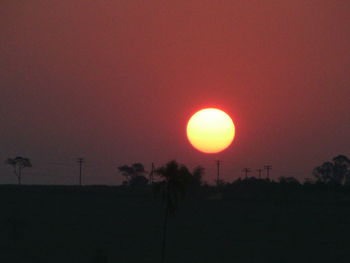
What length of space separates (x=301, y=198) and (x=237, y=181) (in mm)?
30194

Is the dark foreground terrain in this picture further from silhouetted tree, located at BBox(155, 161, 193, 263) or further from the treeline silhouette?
silhouetted tree, located at BBox(155, 161, 193, 263)

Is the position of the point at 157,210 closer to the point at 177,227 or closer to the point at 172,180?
the point at 177,227

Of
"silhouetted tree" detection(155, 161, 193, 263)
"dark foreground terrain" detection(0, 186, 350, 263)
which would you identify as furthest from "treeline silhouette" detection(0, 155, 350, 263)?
"silhouetted tree" detection(155, 161, 193, 263)

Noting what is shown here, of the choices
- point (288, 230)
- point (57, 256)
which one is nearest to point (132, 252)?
point (57, 256)

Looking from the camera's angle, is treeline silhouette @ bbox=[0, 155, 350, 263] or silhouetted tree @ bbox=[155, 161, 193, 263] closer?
silhouetted tree @ bbox=[155, 161, 193, 263]

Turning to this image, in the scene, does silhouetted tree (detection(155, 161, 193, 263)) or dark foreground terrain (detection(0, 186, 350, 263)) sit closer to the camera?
silhouetted tree (detection(155, 161, 193, 263))

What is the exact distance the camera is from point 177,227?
405 ft

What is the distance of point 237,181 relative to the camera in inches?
6969

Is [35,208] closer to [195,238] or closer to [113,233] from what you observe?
[113,233]

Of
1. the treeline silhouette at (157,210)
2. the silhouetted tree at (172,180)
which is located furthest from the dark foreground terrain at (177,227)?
the silhouetted tree at (172,180)

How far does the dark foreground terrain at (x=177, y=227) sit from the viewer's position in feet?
353

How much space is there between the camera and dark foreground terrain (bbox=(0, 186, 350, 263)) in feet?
353

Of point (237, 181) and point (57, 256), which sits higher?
point (237, 181)

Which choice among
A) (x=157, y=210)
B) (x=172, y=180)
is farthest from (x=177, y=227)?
(x=172, y=180)
